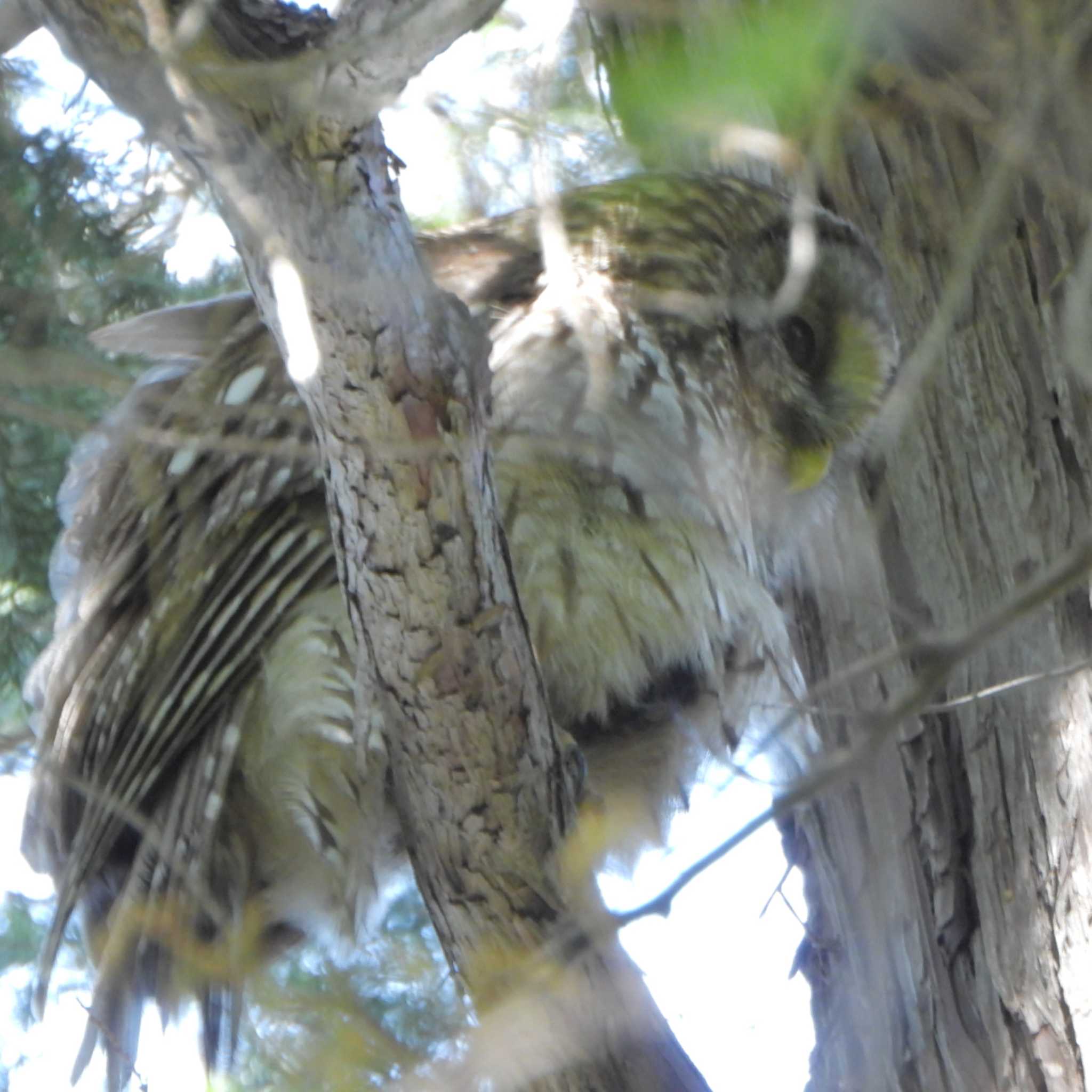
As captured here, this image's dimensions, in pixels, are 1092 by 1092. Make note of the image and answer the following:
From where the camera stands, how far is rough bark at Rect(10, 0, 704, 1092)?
1367 millimetres

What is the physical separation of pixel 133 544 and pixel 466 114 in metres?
0.79

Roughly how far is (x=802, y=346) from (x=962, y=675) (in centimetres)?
72

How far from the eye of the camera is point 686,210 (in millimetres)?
2680

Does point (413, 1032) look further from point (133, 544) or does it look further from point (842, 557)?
point (842, 557)

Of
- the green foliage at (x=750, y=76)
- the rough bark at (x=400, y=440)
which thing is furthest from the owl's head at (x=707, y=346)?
the green foliage at (x=750, y=76)

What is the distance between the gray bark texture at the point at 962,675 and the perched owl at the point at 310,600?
0.78 ft

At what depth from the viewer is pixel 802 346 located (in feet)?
9.30

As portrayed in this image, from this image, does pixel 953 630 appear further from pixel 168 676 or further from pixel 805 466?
pixel 168 676

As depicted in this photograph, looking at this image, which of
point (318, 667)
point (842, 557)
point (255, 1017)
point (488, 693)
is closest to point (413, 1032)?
point (255, 1017)

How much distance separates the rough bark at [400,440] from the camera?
1.37m

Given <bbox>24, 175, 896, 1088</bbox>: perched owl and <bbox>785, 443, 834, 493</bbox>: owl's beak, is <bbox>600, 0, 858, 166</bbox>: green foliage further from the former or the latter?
<bbox>785, 443, 834, 493</bbox>: owl's beak

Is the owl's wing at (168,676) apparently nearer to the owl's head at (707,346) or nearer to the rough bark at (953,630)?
the owl's head at (707,346)

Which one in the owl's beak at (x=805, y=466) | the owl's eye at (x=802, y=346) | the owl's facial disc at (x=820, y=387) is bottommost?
the owl's beak at (x=805, y=466)

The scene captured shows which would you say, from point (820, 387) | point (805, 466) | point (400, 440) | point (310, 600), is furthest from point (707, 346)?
point (400, 440)
